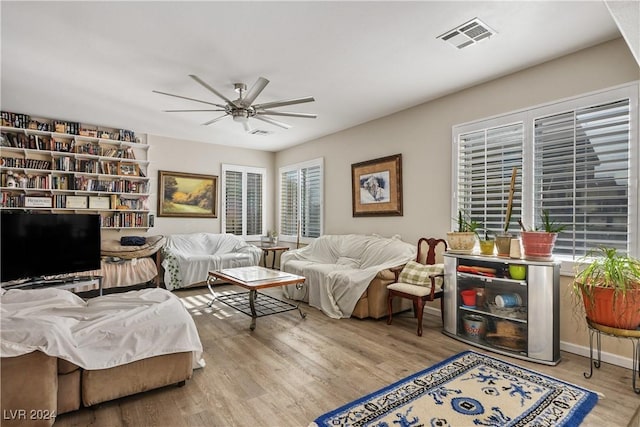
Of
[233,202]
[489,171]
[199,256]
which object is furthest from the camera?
[233,202]

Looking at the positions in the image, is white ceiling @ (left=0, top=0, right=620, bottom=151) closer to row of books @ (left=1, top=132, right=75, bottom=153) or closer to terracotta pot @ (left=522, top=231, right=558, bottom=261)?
row of books @ (left=1, top=132, right=75, bottom=153)

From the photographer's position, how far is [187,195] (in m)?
6.39

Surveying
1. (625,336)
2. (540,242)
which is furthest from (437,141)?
(625,336)

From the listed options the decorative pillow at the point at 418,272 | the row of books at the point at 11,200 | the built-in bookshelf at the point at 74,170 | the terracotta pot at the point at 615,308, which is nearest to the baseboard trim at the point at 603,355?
the terracotta pot at the point at 615,308

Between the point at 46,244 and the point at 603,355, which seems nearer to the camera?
the point at 603,355

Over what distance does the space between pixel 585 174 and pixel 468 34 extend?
1631mm

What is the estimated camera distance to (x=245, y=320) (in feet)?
12.8

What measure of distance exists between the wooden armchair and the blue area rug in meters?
0.91

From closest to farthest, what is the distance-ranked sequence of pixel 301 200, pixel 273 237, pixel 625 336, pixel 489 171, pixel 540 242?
pixel 625 336
pixel 540 242
pixel 489 171
pixel 301 200
pixel 273 237

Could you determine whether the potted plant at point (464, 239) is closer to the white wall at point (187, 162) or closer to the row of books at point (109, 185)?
the white wall at point (187, 162)

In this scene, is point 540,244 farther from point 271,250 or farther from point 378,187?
point 271,250

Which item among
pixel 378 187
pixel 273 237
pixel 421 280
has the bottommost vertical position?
pixel 421 280

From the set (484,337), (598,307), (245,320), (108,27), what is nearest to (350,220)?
(245,320)

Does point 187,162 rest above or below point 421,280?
above
